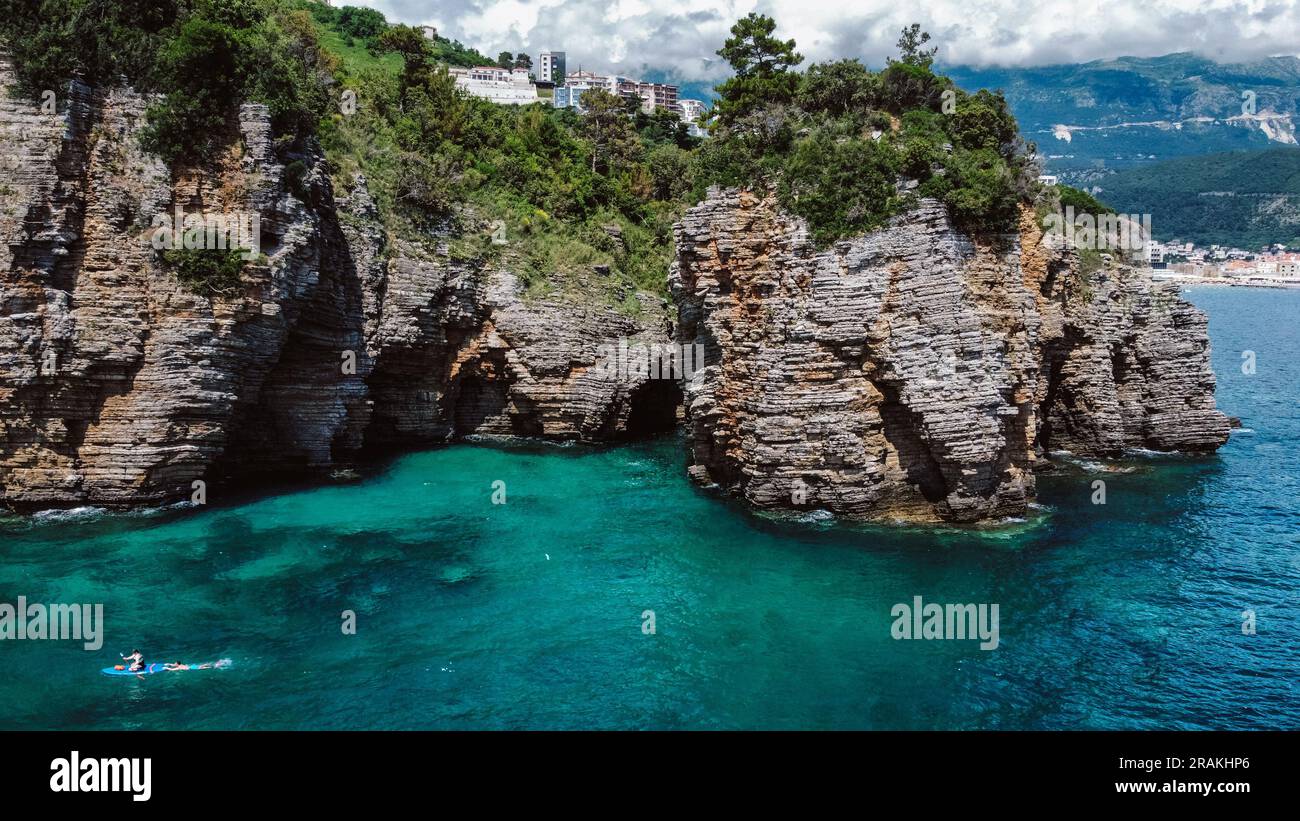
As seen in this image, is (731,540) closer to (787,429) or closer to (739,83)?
(787,429)

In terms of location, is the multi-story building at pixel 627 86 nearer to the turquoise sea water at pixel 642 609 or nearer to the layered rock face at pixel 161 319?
the layered rock face at pixel 161 319

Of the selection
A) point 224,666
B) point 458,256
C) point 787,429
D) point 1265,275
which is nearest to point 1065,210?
point 787,429

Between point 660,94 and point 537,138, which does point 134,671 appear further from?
point 660,94

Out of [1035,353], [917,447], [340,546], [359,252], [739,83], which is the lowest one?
[340,546]

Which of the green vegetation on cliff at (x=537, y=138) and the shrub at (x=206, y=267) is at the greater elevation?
the green vegetation on cliff at (x=537, y=138)

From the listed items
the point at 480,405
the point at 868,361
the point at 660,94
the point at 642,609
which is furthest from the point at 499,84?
the point at 642,609

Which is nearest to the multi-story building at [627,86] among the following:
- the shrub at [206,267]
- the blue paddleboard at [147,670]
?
the shrub at [206,267]
